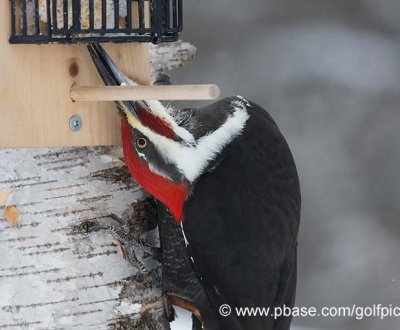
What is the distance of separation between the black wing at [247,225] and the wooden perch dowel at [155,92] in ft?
2.62

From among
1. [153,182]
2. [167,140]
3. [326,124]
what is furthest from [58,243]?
[326,124]

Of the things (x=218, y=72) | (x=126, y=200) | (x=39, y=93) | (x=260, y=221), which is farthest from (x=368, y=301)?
(x=39, y=93)

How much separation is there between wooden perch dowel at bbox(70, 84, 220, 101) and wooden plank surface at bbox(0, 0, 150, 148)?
0.20m

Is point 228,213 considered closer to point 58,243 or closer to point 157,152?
point 157,152

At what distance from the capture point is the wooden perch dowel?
9.80ft

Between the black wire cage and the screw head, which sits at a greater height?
the black wire cage

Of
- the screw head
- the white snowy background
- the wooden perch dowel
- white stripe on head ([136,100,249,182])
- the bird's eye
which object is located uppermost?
the wooden perch dowel

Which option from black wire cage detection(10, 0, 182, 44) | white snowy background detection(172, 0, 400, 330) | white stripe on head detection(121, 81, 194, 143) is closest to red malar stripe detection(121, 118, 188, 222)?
white stripe on head detection(121, 81, 194, 143)

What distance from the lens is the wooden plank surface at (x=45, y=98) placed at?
3.30m

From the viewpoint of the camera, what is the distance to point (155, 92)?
3.08 meters

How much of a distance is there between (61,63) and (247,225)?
0.99 meters

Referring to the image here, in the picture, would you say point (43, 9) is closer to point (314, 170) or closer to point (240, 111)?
point (240, 111)

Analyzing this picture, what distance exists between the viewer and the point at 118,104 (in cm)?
345

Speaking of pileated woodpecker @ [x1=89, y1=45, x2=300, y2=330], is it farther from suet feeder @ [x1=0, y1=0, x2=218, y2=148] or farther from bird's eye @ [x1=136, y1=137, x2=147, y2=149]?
suet feeder @ [x1=0, y1=0, x2=218, y2=148]
